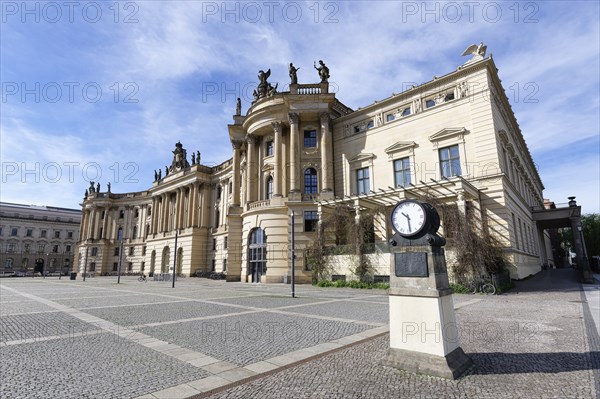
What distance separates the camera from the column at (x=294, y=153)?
3164 centimetres

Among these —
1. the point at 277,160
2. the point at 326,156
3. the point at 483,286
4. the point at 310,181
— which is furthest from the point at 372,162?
the point at 483,286

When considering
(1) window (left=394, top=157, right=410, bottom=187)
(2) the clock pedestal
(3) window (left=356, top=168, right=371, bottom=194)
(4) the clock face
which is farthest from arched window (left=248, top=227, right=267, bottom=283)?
(2) the clock pedestal

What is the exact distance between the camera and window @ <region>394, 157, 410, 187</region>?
28.6 meters

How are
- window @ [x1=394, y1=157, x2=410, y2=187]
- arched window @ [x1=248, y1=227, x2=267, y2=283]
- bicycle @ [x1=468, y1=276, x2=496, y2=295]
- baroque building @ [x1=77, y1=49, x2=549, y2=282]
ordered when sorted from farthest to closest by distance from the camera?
arched window @ [x1=248, y1=227, x2=267, y2=283]
window @ [x1=394, y1=157, x2=410, y2=187]
baroque building @ [x1=77, y1=49, x2=549, y2=282]
bicycle @ [x1=468, y1=276, x2=496, y2=295]

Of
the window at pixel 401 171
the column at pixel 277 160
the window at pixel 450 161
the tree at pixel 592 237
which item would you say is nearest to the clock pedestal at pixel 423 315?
the window at pixel 450 161

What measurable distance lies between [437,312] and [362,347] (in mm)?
2363

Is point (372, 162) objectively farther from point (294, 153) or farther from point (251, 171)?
point (251, 171)

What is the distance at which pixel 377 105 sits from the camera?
3172 centimetres

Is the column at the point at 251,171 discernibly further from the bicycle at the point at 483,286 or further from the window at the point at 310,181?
the bicycle at the point at 483,286

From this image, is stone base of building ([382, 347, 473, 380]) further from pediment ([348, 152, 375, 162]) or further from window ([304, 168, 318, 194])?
window ([304, 168, 318, 194])

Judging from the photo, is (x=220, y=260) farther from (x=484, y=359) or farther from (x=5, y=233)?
(x=5, y=233)

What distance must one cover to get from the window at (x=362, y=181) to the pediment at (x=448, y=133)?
22.3 ft

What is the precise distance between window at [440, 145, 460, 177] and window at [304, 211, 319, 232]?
37.9 feet

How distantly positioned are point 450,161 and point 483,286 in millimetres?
11208
